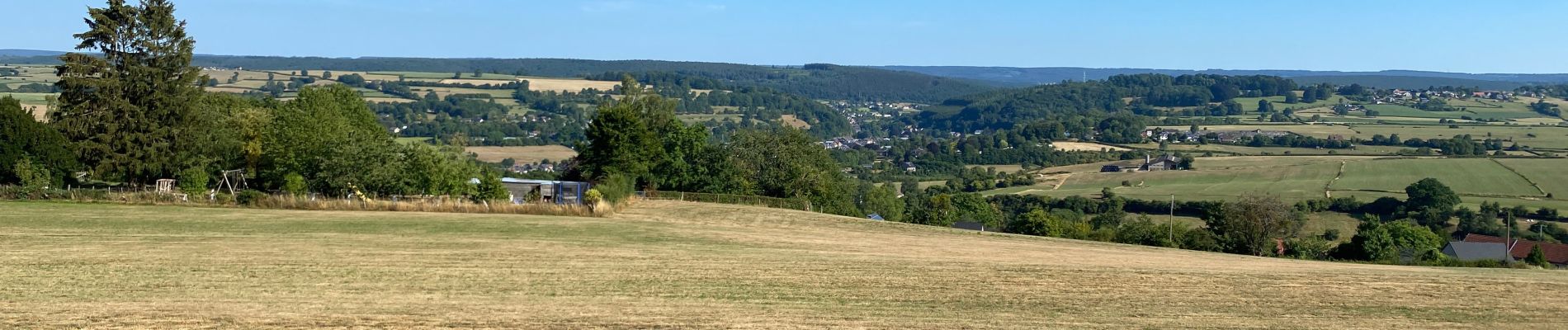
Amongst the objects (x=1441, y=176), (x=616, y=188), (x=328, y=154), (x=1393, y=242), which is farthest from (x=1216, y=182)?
(x=328, y=154)

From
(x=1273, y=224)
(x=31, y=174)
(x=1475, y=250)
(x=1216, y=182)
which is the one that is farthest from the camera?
(x=1216, y=182)

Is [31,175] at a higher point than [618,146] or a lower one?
lower

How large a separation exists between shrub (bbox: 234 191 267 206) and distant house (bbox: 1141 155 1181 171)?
90.4 metres

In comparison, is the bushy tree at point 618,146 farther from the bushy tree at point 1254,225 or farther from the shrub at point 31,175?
the bushy tree at point 1254,225

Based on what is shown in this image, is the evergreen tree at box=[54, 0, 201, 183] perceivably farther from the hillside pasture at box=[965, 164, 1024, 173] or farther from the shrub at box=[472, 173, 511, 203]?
the hillside pasture at box=[965, 164, 1024, 173]

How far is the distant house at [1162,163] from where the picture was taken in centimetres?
12031

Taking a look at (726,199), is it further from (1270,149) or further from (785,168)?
(1270,149)

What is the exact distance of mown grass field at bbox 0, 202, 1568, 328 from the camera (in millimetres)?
20172

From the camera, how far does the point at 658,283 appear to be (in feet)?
81.6

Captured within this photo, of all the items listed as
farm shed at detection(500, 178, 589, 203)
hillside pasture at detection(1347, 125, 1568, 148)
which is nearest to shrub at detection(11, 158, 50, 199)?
farm shed at detection(500, 178, 589, 203)

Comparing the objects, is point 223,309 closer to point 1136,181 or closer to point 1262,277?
point 1262,277

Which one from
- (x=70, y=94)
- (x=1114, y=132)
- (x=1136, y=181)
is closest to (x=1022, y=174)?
(x=1136, y=181)

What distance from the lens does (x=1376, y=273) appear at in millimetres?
30109

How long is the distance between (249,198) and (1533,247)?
53280 mm
